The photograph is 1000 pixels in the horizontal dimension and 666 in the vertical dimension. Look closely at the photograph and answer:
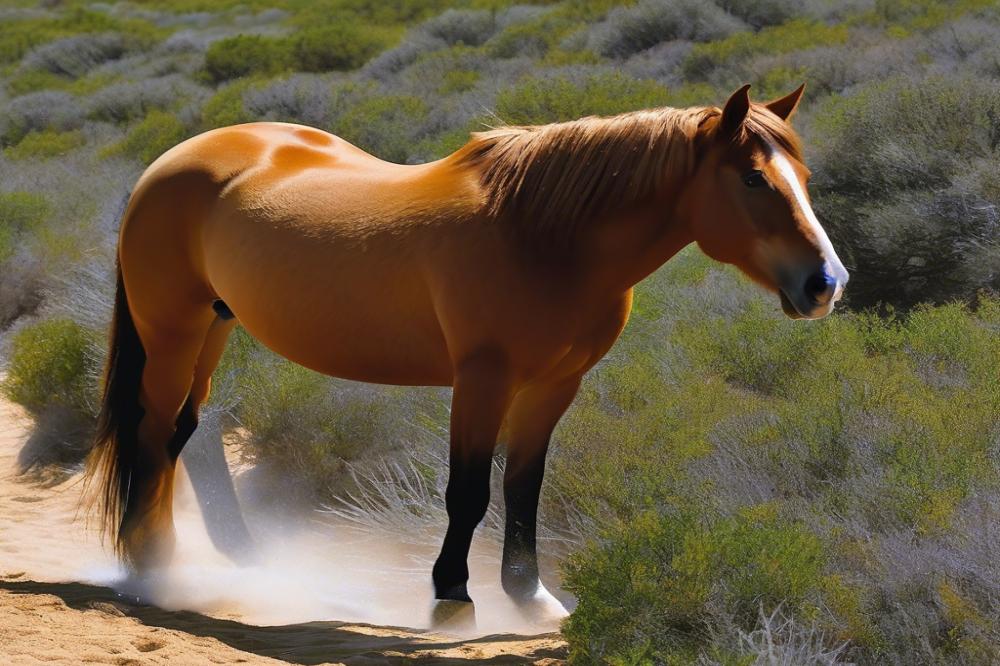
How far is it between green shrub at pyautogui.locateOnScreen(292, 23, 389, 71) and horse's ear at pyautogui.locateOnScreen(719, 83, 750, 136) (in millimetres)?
19575

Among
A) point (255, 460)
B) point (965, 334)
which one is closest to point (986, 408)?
point (965, 334)

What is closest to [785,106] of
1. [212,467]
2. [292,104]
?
[212,467]

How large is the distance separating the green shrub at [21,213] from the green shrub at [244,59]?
10138mm

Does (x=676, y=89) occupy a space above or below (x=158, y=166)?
above

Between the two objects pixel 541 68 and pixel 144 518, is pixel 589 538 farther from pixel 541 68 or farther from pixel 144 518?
pixel 541 68

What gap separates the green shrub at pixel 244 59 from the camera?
21656 millimetres

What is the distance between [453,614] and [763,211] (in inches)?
66.6

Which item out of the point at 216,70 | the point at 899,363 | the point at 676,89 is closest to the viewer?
the point at 899,363

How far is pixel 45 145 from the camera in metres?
17.5

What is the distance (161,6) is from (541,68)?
3120cm

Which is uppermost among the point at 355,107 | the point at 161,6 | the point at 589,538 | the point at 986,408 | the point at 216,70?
the point at 161,6

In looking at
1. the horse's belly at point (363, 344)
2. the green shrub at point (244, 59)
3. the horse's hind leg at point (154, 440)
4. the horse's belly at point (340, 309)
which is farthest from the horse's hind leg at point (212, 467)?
the green shrub at point (244, 59)

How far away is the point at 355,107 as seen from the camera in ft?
46.2

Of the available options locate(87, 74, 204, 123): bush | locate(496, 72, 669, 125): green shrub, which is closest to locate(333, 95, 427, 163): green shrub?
locate(496, 72, 669, 125): green shrub
